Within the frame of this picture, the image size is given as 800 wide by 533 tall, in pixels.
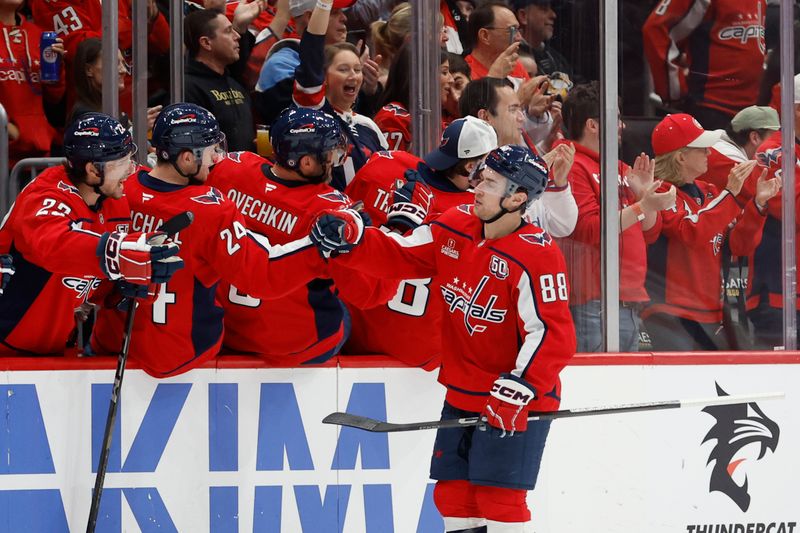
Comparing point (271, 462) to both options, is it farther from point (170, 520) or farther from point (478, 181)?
point (478, 181)

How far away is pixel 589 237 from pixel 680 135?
1.71ft

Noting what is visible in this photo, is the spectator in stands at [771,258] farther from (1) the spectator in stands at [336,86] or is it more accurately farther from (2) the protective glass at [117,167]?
(2) the protective glass at [117,167]

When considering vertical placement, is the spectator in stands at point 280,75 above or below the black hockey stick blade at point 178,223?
above

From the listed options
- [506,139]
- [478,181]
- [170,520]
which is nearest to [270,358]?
[170,520]

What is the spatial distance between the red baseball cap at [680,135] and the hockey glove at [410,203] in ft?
3.08

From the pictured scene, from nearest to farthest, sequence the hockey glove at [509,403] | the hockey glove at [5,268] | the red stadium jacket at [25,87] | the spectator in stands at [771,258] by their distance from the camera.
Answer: the hockey glove at [509,403], the hockey glove at [5,268], the spectator in stands at [771,258], the red stadium jacket at [25,87]

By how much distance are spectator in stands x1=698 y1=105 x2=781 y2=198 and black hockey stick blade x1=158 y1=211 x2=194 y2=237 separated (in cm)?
197

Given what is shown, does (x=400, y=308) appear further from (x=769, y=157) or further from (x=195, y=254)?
(x=769, y=157)

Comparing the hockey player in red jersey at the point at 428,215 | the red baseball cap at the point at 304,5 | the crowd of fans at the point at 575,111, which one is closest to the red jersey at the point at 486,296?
the hockey player in red jersey at the point at 428,215

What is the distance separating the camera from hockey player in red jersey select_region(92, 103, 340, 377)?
370cm

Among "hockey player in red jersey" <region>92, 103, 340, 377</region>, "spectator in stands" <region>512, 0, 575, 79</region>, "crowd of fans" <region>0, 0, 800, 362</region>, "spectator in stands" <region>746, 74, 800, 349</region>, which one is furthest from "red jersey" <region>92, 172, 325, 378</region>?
"spectator in stands" <region>746, 74, 800, 349</region>

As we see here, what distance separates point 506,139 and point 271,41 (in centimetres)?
91

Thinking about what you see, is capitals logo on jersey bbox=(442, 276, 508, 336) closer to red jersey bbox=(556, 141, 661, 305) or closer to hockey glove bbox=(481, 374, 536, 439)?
hockey glove bbox=(481, 374, 536, 439)

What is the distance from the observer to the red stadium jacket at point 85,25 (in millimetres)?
4223
